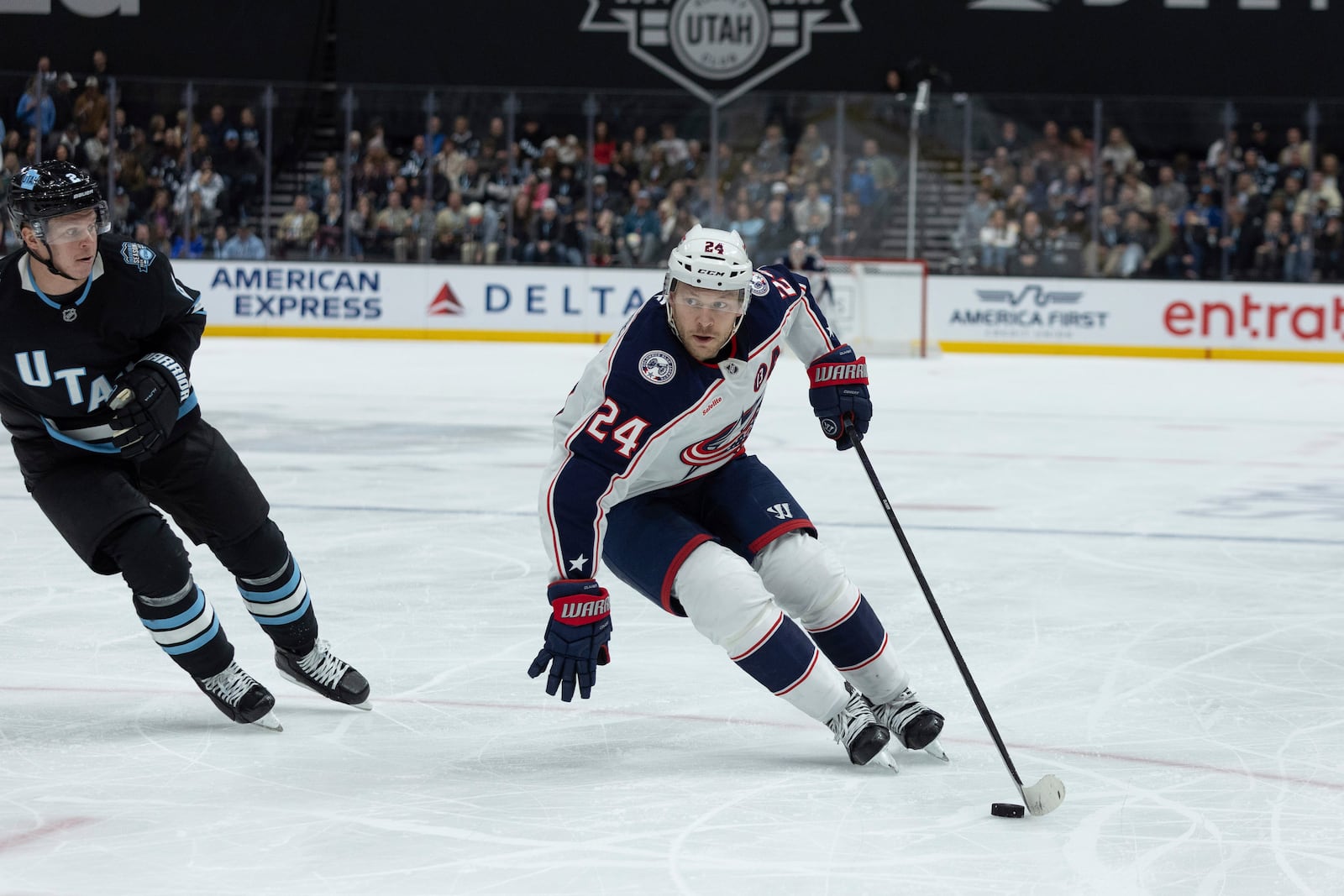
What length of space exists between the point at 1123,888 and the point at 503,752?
1.16m

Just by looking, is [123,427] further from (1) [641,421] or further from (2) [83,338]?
(1) [641,421]

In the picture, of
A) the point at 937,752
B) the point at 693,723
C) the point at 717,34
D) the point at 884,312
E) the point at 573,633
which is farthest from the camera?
the point at 717,34

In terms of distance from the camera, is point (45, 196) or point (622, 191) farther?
point (622, 191)

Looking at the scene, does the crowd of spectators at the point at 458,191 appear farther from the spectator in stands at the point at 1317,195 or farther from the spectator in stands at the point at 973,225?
the spectator in stands at the point at 1317,195

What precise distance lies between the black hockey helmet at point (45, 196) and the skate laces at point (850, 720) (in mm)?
1540

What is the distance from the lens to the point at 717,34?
17.0m

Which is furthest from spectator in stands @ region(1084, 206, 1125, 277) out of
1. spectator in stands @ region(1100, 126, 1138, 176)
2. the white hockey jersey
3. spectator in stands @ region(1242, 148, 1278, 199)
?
the white hockey jersey

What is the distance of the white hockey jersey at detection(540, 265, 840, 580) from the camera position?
9.39 ft

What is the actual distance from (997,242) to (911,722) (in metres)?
11.1

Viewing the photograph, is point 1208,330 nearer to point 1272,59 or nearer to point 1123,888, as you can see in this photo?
point 1272,59

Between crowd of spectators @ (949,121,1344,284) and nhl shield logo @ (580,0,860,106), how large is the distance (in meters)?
3.60

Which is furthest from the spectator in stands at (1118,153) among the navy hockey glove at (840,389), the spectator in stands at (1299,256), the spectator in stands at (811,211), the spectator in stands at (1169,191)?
the navy hockey glove at (840,389)

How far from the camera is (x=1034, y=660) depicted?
3.80m

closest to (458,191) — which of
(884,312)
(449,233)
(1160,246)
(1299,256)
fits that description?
(449,233)
